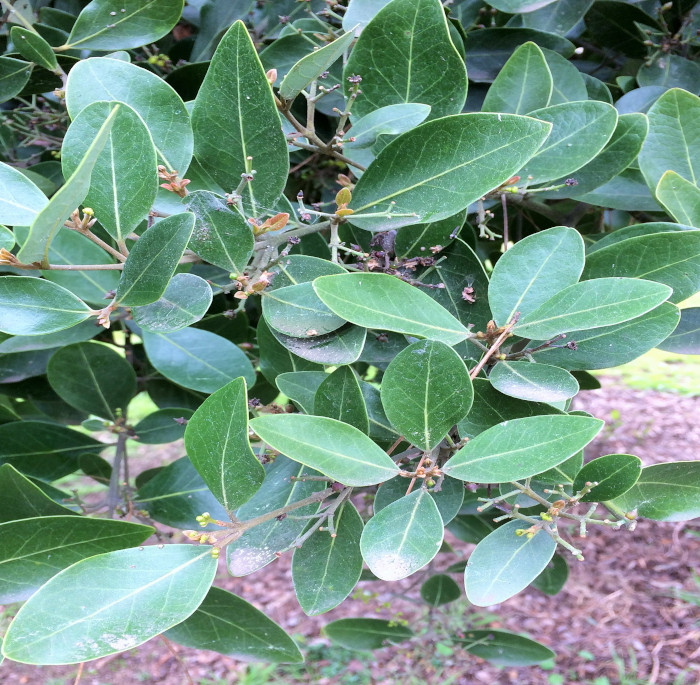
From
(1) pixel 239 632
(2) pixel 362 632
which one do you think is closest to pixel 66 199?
(1) pixel 239 632

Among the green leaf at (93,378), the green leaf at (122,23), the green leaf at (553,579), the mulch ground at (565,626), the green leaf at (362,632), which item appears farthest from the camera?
the mulch ground at (565,626)

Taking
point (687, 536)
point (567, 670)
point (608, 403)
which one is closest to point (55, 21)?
point (567, 670)

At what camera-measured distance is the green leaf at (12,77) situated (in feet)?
3.27

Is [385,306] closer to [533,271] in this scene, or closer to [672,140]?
[533,271]

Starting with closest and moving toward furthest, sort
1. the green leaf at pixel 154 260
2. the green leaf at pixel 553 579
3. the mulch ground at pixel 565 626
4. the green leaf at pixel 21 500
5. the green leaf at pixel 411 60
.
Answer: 1. the green leaf at pixel 154 260
2. the green leaf at pixel 411 60
3. the green leaf at pixel 21 500
4. the green leaf at pixel 553 579
5. the mulch ground at pixel 565 626

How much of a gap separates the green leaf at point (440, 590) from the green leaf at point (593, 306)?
4.44ft

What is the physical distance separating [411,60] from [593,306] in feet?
1.19

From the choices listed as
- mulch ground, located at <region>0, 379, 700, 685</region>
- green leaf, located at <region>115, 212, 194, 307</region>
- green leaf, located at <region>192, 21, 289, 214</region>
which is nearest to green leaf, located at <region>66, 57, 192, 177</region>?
green leaf, located at <region>192, 21, 289, 214</region>

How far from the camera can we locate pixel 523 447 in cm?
57

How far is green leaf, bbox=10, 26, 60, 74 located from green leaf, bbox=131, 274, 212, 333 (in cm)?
49

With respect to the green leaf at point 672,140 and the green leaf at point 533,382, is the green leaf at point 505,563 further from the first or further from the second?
the green leaf at point 672,140

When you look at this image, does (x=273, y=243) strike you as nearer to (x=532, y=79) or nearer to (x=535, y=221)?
(x=532, y=79)

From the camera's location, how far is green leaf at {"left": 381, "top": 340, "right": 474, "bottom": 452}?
60 centimetres

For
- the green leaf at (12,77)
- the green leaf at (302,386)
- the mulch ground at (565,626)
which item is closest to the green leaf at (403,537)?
the green leaf at (302,386)
